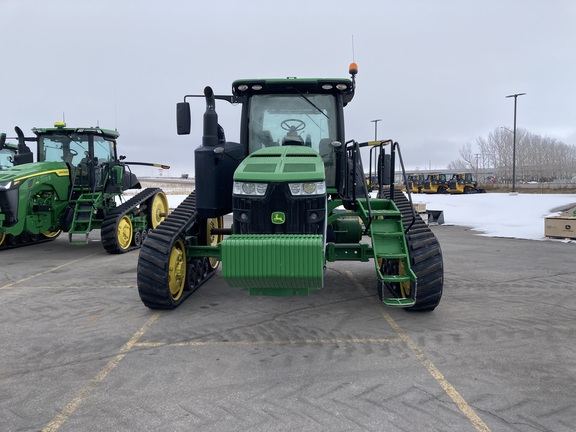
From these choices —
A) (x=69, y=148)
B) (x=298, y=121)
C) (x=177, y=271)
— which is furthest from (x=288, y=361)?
(x=69, y=148)

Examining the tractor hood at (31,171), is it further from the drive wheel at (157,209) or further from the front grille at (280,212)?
the front grille at (280,212)

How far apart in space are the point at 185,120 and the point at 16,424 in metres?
3.61

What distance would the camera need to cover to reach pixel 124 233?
1077 cm

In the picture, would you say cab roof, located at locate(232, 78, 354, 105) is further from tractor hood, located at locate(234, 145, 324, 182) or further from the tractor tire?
the tractor tire

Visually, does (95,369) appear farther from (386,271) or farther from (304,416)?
(386,271)

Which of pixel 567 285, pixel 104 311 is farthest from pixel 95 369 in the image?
pixel 567 285

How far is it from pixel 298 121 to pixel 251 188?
1.68m

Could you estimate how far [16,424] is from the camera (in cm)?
297

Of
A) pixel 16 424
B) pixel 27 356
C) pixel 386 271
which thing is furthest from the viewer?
pixel 386 271

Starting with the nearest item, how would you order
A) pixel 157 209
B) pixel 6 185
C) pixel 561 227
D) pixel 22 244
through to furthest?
pixel 6 185 < pixel 22 244 < pixel 157 209 < pixel 561 227

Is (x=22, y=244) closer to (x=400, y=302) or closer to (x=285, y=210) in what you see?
(x=285, y=210)

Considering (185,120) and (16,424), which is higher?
(185,120)

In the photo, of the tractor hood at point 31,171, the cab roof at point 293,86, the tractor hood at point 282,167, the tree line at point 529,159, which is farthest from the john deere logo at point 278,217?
the tree line at point 529,159

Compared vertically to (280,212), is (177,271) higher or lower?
lower
